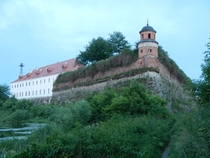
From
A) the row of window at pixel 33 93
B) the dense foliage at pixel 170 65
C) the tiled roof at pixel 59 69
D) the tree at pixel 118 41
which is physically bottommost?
the row of window at pixel 33 93

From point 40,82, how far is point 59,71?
6.18 m

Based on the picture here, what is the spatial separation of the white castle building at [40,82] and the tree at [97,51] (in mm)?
5911

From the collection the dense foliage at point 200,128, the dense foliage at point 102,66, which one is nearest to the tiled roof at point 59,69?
the dense foliage at point 102,66

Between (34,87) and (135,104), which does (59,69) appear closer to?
(34,87)

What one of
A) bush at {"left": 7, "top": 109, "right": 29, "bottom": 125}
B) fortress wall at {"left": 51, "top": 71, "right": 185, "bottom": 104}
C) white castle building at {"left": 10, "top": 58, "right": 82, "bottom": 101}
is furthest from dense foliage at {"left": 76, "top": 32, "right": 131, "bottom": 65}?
bush at {"left": 7, "top": 109, "right": 29, "bottom": 125}

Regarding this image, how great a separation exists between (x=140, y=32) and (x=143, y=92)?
27.3 ft

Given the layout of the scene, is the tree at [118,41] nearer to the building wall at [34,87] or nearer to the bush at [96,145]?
the building wall at [34,87]

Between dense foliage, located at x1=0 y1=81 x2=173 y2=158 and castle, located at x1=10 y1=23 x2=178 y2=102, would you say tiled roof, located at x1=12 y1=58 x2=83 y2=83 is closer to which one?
castle, located at x1=10 y1=23 x2=178 y2=102

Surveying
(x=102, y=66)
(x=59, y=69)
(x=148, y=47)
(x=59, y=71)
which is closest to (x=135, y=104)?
(x=148, y=47)

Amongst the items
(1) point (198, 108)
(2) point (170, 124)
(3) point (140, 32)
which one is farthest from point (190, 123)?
(3) point (140, 32)

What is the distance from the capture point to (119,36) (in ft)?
138

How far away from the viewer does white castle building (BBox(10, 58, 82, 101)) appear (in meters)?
48.8

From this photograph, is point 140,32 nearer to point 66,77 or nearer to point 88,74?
point 88,74

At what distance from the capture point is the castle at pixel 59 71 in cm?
2533
